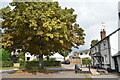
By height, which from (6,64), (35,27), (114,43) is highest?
(35,27)

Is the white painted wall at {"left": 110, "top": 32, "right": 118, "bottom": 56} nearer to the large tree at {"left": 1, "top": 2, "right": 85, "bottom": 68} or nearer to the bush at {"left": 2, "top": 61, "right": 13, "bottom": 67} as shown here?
the large tree at {"left": 1, "top": 2, "right": 85, "bottom": 68}

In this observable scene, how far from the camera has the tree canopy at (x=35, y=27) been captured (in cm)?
2178

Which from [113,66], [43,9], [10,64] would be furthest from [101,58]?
[10,64]

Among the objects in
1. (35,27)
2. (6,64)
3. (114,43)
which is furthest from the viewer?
(6,64)

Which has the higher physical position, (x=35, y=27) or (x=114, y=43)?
(x=35, y=27)

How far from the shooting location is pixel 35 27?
21812 mm

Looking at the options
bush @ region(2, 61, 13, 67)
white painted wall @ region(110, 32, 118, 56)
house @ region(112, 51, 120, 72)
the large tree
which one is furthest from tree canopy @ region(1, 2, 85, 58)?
bush @ region(2, 61, 13, 67)

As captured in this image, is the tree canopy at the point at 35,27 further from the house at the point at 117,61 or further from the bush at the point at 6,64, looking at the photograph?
the bush at the point at 6,64

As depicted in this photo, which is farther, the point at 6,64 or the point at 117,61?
the point at 6,64

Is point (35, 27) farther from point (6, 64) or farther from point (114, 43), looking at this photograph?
point (6, 64)

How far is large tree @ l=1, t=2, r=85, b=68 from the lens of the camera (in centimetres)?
2178

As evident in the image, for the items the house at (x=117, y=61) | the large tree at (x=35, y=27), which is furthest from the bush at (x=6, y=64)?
the house at (x=117, y=61)

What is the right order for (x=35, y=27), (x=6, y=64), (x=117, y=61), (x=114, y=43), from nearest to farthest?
(x=35, y=27)
(x=117, y=61)
(x=114, y=43)
(x=6, y=64)

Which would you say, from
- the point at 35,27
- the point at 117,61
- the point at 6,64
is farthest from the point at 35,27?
the point at 6,64
